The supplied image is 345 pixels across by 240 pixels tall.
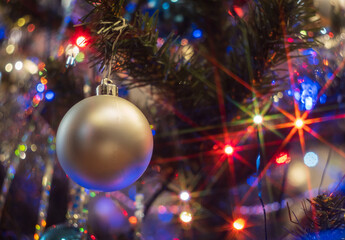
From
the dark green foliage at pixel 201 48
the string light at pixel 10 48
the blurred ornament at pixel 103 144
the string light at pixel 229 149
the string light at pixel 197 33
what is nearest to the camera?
the blurred ornament at pixel 103 144

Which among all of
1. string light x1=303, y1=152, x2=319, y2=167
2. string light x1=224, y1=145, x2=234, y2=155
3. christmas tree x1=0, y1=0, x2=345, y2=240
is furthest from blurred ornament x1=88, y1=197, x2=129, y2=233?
string light x1=303, y1=152, x2=319, y2=167

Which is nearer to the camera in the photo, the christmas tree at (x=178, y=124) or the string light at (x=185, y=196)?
the christmas tree at (x=178, y=124)

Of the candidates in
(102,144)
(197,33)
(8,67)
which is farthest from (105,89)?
A: (8,67)

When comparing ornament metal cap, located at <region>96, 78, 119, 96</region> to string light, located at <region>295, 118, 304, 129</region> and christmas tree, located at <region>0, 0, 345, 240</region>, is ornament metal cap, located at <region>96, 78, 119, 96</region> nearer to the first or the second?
christmas tree, located at <region>0, 0, 345, 240</region>

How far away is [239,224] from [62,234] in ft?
0.89

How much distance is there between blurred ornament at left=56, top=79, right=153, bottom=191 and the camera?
1.01ft

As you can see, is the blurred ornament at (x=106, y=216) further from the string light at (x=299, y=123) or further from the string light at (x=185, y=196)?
the string light at (x=299, y=123)

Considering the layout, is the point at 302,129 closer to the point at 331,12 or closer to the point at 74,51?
the point at 331,12

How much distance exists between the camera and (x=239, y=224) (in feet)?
1.59

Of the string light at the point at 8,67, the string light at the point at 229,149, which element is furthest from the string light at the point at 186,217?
the string light at the point at 8,67

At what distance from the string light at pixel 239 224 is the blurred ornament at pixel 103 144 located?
0.23m

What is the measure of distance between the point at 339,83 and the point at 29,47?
0.69m

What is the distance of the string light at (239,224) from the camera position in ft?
1.58

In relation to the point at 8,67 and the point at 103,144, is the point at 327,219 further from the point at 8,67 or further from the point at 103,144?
the point at 8,67
